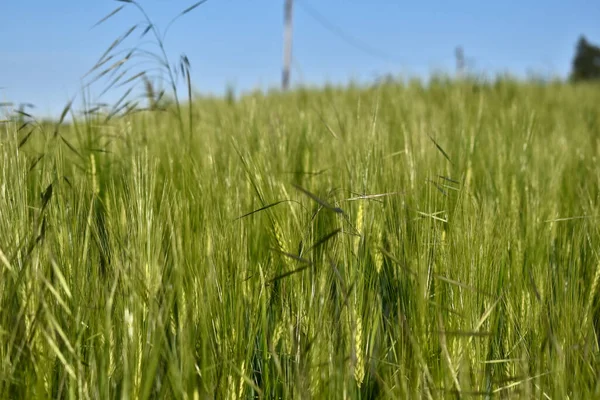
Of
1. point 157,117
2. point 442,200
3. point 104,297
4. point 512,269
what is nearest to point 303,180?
point 442,200

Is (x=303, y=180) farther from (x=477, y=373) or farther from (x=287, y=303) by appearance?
(x=477, y=373)

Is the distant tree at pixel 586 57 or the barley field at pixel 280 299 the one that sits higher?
the distant tree at pixel 586 57

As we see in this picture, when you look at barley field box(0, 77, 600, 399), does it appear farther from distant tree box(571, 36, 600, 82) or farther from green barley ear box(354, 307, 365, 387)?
distant tree box(571, 36, 600, 82)

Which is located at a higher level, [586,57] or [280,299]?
[586,57]

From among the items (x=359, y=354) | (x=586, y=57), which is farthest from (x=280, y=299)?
(x=586, y=57)

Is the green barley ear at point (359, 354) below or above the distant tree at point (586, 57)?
below

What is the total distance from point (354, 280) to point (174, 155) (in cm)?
80

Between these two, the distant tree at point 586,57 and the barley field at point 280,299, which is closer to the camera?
the barley field at point 280,299

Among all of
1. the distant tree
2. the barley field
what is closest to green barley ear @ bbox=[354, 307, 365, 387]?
the barley field

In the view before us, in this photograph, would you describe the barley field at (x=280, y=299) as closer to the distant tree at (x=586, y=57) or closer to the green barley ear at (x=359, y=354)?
the green barley ear at (x=359, y=354)

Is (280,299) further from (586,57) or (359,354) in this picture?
(586,57)

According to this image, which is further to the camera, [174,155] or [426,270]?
[174,155]

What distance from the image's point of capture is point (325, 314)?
72 cm

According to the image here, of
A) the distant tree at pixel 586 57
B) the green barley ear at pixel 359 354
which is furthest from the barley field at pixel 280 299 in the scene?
the distant tree at pixel 586 57
